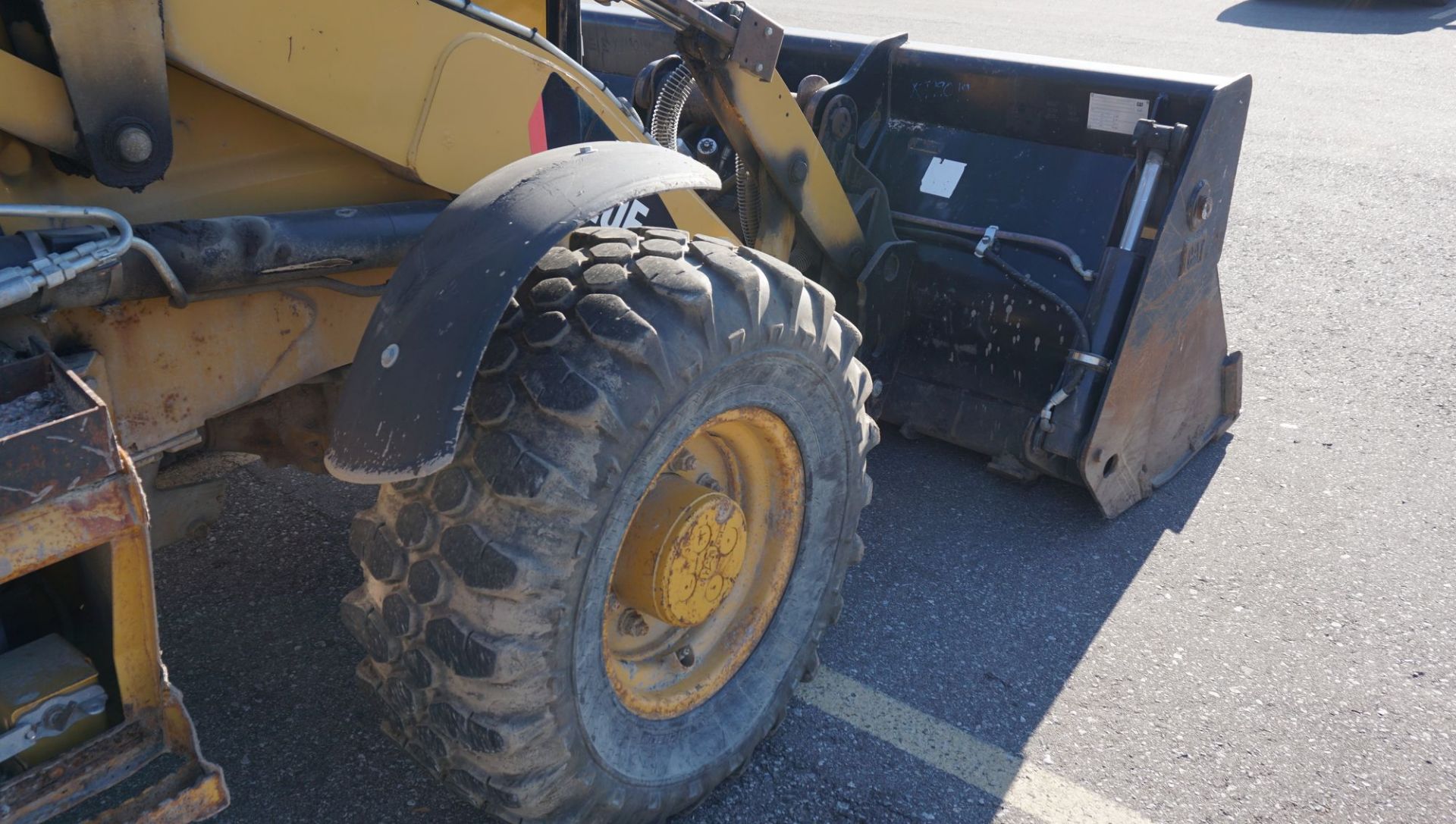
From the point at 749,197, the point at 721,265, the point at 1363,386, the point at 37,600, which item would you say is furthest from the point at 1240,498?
the point at 37,600

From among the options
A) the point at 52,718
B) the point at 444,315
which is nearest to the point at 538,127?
the point at 444,315

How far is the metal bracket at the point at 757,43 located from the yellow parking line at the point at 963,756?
165 centimetres

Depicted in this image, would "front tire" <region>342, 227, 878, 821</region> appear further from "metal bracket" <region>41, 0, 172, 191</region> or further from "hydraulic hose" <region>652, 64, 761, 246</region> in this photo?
"hydraulic hose" <region>652, 64, 761, 246</region>

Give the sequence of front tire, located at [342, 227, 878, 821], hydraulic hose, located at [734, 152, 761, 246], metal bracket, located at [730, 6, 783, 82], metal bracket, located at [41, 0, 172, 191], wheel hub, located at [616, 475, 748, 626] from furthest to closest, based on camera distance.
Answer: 1. hydraulic hose, located at [734, 152, 761, 246]
2. metal bracket, located at [730, 6, 783, 82]
3. wheel hub, located at [616, 475, 748, 626]
4. front tire, located at [342, 227, 878, 821]
5. metal bracket, located at [41, 0, 172, 191]

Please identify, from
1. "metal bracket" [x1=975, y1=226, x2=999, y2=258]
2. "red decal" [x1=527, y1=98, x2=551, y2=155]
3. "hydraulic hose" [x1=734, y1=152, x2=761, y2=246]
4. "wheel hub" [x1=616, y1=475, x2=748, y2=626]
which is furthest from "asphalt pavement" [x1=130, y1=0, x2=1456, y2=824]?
"red decal" [x1=527, y1=98, x2=551, y2=155]

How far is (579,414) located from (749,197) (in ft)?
5.87

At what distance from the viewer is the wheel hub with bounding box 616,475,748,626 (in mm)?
2342

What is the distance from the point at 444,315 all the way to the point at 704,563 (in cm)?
79

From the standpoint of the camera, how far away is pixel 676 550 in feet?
7.69

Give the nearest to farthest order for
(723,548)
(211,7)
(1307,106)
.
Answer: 1. (211,7)
2. (723,548)
3. (1307,106)

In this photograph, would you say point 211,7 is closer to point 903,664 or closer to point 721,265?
point 721,265

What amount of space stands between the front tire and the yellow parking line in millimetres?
524

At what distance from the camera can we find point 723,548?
2479mm

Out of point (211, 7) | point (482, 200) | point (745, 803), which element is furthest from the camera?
point (745, 803)
